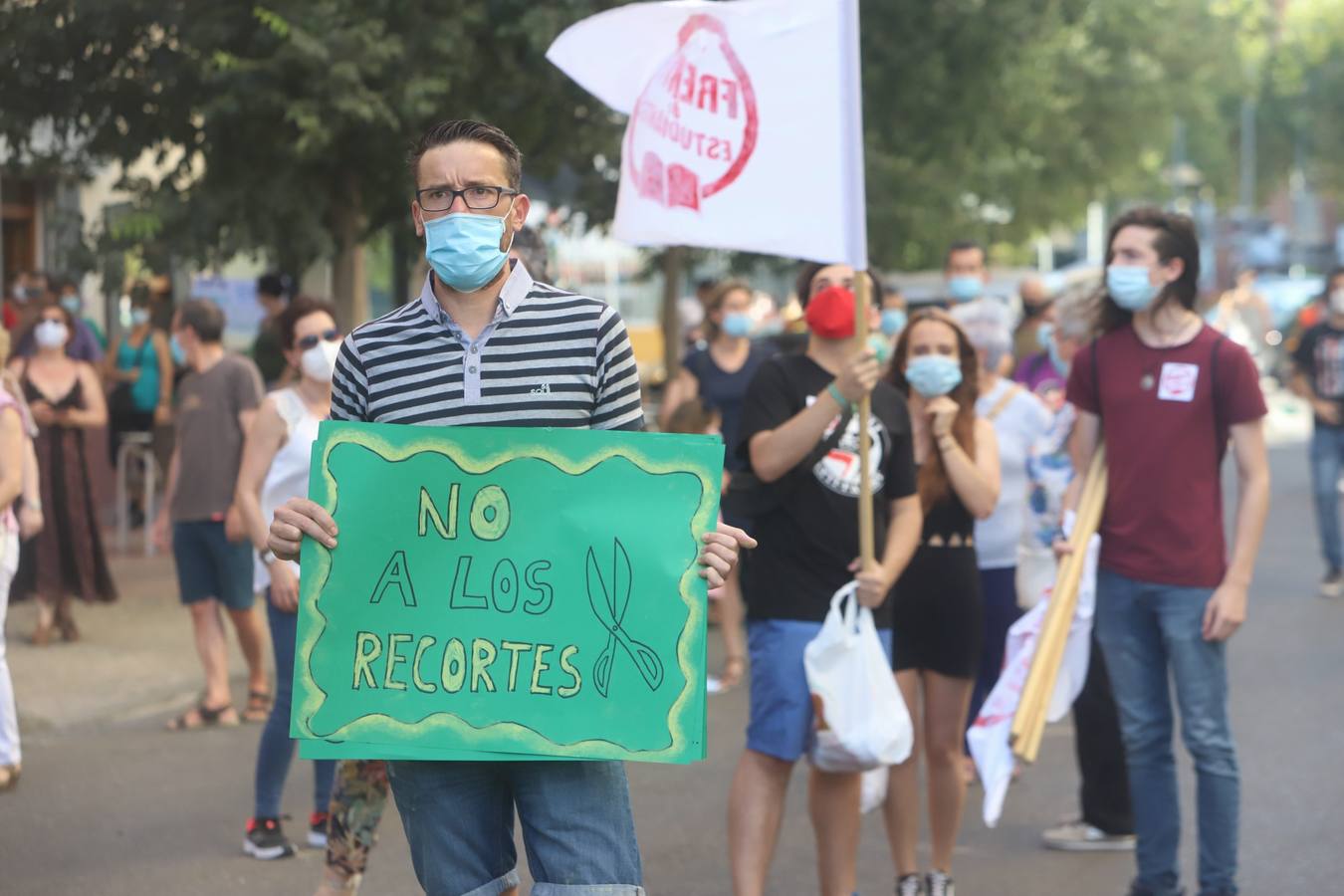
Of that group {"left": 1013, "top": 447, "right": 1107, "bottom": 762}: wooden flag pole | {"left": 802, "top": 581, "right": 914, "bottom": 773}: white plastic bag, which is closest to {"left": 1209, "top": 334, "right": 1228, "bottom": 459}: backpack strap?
{"left": 1013, "top": 447, "right": 1107, "bottom": 762}: wooden flag pole

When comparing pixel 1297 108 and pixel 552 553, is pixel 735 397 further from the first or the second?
pixel 1297 108

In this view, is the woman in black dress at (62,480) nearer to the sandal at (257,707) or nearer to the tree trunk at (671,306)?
the sandal at (257,707)

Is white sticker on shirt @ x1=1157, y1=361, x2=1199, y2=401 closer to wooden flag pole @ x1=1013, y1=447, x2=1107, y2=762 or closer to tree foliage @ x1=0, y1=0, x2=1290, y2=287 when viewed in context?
wooden flag pole @ x1=1013, y1=447, x2=1107, y2=762

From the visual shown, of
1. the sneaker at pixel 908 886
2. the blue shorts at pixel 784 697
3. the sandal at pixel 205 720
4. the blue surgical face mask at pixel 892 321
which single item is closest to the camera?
the blue shorts at pixel 784 697

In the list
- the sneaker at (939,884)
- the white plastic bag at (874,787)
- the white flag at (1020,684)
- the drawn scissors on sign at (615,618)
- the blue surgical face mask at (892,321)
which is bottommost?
the sneaker at (939,884)

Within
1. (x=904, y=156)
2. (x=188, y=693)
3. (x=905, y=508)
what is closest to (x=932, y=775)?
(x=905, y=508)

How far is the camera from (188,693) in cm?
960

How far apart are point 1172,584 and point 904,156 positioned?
39.8 ft

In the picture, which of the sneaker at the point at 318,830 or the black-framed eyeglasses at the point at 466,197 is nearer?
the black-framed eyeglasses at the point at 466,197

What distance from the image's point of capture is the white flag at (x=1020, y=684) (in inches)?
215

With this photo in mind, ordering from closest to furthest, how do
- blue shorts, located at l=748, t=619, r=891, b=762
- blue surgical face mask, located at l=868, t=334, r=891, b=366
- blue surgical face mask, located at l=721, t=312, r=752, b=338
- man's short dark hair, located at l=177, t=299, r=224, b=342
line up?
blue shorts, located at l=748, t=619, r=891, b=762
blue surgical face mask, located at l=868, t=334, r=891, b=366
man's short dark hair, located at l=177, t=299, r=224, b=342
blue surgical face mask, located at l=721, t=312, r=752, b=338

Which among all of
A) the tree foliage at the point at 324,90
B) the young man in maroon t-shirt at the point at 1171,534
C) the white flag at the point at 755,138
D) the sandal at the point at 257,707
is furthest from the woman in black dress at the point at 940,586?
the tree foliage at the point at 324,90

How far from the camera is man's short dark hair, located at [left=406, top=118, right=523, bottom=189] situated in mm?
3459

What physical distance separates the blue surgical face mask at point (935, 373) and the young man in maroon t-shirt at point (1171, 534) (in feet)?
1.69
